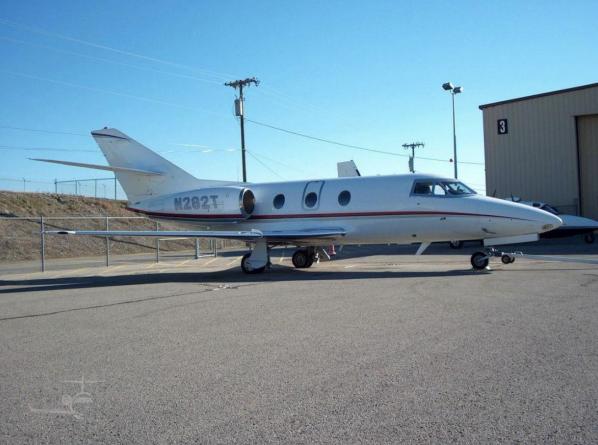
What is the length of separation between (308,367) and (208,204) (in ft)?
44.4

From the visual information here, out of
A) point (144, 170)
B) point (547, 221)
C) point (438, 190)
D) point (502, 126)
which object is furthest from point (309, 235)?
point (502, 126)

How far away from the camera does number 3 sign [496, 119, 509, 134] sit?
37.2 meters

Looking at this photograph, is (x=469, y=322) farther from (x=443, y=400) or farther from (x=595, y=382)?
(x=443, y=400)

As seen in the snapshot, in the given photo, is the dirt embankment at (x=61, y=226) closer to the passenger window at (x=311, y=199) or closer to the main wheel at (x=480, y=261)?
the passenger window at (x=311, y=199)

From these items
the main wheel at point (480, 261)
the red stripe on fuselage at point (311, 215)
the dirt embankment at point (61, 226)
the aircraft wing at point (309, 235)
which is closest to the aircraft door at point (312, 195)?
the red stripe on fuselage at point (311, 215)

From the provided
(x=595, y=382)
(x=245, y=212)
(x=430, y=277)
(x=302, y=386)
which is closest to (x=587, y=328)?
(x=595, y=382)

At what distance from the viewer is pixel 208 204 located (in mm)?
18766

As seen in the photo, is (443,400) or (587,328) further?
(587,328)

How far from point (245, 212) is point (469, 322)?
38.4ft

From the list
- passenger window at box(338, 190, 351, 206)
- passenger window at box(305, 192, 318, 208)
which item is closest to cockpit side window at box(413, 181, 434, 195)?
passenger window at box(338, 190, 351, 206)

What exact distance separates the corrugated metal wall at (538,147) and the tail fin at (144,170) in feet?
77.1

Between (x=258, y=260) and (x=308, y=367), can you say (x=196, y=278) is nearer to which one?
(x=258, y=260)

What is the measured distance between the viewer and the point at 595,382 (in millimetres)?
4988

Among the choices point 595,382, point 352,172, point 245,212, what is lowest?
point 595,382
